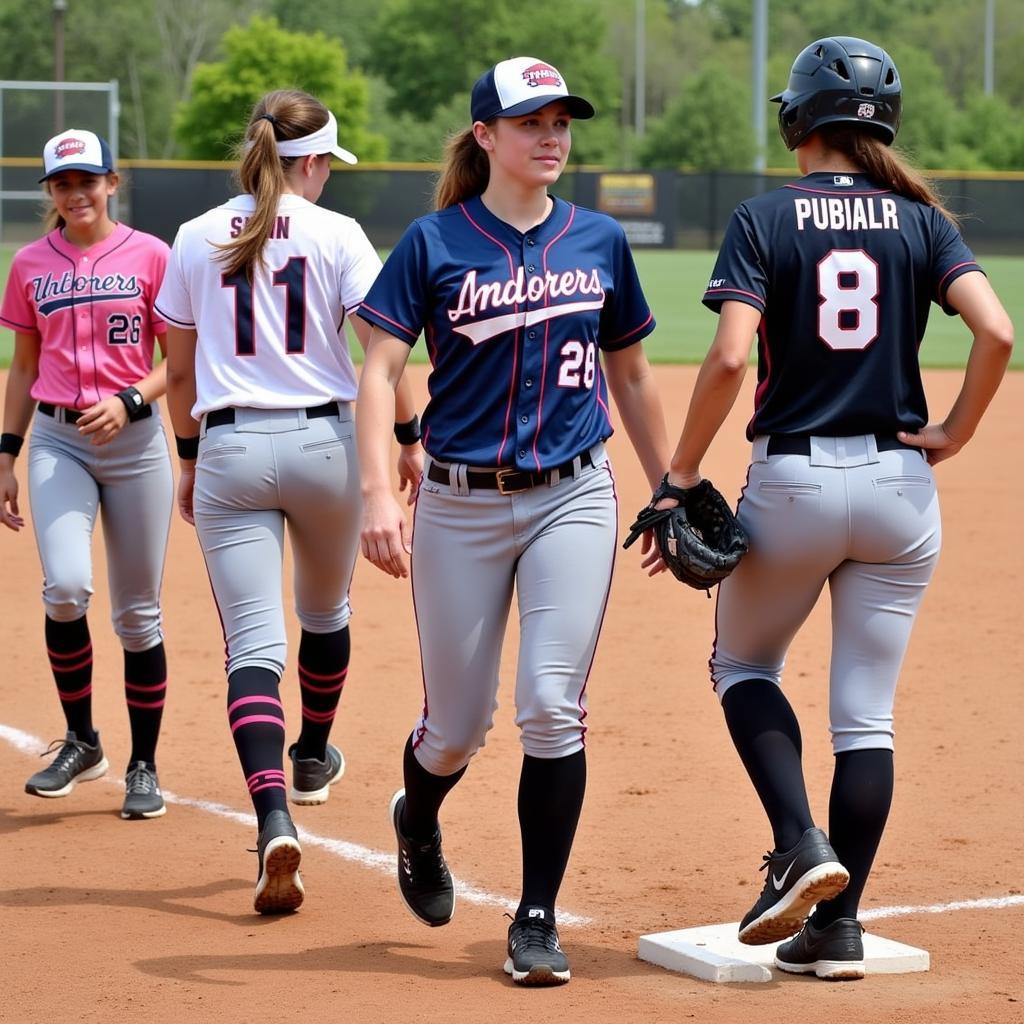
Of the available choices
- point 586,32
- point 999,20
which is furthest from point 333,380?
point 999,20

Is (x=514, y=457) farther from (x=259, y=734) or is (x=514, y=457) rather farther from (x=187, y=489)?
(x=187, y=489)

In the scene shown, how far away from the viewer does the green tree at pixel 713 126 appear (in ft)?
182

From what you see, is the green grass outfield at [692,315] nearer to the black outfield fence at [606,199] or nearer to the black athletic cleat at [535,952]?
the black outfield fence at [606,199]

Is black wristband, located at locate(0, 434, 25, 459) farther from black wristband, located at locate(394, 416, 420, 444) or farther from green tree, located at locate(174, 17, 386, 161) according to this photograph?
green tree, located at locate(174, 17, 386, 161)

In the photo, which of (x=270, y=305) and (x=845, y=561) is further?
(x=270, y=305)

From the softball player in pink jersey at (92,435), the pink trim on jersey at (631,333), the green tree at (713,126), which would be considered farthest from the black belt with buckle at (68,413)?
the green tree at (713,126)

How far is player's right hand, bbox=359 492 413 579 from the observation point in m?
3.53

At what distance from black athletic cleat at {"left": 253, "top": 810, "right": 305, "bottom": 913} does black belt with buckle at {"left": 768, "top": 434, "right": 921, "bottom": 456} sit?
1425mm

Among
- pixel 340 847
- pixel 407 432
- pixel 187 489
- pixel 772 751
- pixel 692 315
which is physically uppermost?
pixel 407 432

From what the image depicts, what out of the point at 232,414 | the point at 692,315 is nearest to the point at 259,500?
the point at 232,414

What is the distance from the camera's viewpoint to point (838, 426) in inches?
137

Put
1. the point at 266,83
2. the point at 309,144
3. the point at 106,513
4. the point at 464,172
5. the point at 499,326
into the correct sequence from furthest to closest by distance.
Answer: the point at 266,83 → the point at 106,513 → the point at 309,144 → the point at 464,172 → the point at 499,326

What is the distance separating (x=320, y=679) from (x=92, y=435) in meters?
0.99

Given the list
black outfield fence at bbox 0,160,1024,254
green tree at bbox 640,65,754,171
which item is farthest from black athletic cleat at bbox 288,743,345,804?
green tree at bbox 640,65,754,171
